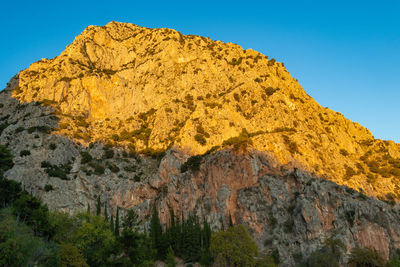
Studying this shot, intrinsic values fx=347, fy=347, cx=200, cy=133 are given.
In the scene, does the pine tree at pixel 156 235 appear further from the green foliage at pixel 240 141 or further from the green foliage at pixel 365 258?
the green foliage at pixel 365 258

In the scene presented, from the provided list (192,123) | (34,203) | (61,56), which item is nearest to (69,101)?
(61,56)

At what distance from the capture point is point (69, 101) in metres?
111

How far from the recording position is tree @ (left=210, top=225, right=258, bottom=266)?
192 feet

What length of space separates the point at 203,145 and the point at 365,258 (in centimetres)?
4587

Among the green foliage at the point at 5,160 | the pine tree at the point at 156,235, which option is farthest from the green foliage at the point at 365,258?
the green foliage at the point at 5,160

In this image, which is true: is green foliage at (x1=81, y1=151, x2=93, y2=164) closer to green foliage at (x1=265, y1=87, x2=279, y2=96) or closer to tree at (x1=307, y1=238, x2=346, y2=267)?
green foliage at (x1=265, y1=87, x2=279, y2=96)

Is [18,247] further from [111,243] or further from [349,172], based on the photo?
[349,172]

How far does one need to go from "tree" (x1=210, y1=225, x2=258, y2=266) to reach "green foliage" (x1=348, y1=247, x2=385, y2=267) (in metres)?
20.1

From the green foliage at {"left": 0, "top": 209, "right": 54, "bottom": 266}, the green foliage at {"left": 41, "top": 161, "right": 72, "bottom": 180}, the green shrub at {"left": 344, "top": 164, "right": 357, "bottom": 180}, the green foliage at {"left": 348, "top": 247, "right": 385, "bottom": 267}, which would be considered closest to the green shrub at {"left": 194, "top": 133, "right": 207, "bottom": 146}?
the green foliage at {"left": 41, "top": 161, "right": 72, "bottom": 180}

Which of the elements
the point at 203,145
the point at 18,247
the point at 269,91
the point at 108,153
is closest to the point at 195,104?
the point at 203,145

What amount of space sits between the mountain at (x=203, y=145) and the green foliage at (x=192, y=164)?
387mm

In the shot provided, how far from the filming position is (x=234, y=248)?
5953 centimetres

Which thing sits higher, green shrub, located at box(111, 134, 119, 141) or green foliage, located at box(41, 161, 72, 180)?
green shrub, located at box(111, 134, 119, 141)

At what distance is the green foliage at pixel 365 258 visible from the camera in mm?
63125
